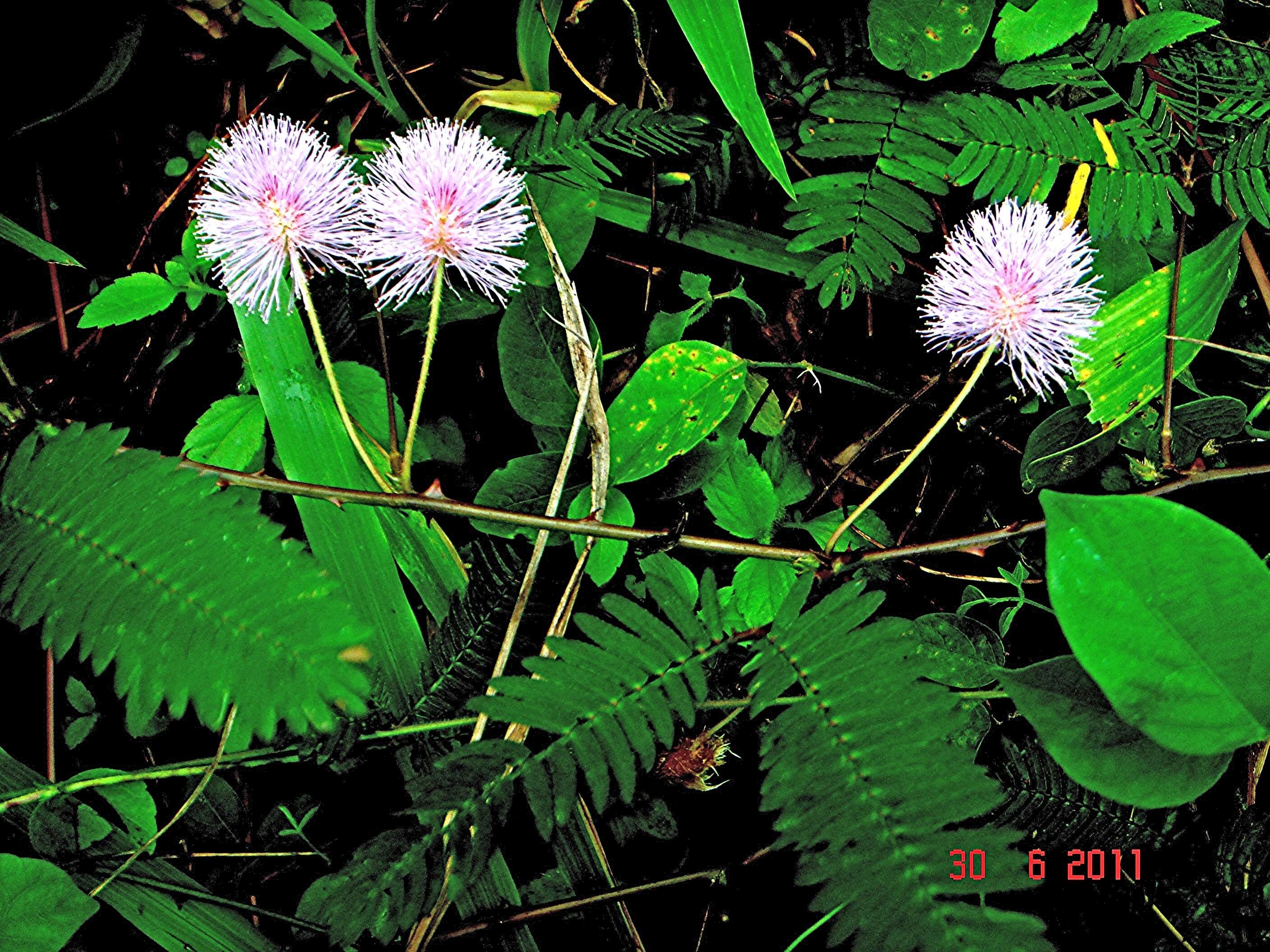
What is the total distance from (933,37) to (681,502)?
33.6 inches

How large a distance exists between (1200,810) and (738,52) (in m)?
1.40

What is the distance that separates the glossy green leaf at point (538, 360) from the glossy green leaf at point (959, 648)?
683mm

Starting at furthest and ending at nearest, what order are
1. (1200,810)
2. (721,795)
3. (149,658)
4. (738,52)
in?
(721,795) < (1200,810) < (738,52) < (149,658)

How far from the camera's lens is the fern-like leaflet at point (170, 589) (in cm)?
83

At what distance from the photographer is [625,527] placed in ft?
3.80

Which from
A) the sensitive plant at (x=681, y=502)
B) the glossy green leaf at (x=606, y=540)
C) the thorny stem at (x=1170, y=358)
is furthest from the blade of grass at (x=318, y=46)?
the thorny stem at (x=1170, y=358)

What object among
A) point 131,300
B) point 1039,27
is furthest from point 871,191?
point 131,300

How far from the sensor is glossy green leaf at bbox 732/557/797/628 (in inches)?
46.6

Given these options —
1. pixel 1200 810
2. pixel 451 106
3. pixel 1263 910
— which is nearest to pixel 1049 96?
pixel 451 106

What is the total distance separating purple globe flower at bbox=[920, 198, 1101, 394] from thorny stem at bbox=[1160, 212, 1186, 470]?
0.14m

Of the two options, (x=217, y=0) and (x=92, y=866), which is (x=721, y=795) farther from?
(x=217, y=0)

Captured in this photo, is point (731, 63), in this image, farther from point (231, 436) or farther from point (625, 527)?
point (231, 436)

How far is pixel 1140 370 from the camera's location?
3.90 ft
